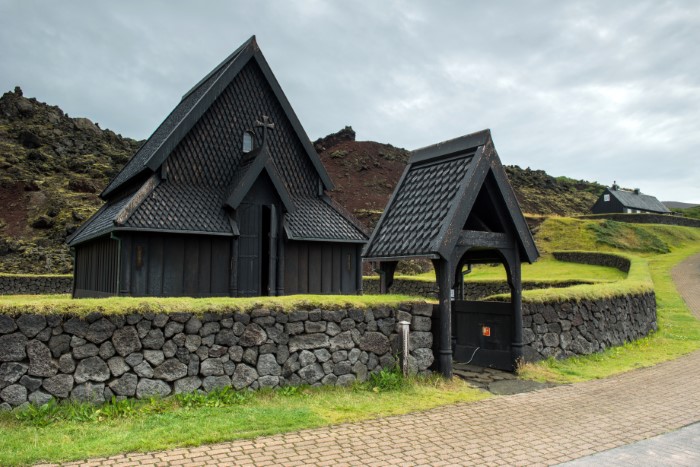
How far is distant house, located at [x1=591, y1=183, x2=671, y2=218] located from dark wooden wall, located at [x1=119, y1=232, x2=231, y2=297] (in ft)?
251

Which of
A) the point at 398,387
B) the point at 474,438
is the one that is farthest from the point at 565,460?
the point at 398,387

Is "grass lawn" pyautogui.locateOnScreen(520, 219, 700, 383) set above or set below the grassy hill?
below

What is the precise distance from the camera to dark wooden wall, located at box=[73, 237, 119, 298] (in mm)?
14558

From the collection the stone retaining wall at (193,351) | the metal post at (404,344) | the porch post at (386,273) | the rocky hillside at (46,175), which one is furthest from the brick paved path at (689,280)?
the rocky hillside at (46,175)

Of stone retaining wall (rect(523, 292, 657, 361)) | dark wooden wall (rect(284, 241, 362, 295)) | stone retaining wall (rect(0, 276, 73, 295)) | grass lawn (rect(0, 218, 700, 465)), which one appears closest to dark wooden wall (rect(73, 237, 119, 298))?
dark wooden wall (rect(284, 241, 362, 295))

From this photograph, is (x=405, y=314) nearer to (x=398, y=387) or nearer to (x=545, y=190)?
(x=398, y=387)

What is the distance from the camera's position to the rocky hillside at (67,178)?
134 ft

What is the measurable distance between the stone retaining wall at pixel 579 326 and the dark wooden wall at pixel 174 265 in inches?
321

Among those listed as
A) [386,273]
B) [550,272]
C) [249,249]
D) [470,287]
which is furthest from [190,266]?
[550,272]

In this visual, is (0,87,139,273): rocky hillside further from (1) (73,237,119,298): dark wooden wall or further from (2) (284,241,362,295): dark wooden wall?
(2) (284,241,362,295): dark wooden wall

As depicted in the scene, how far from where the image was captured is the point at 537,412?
7.89 metres

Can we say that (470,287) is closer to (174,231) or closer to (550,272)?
(550,272)

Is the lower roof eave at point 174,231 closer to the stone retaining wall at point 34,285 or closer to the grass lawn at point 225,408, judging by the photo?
the grass lawn at point 225,408

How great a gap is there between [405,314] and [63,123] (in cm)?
7055
